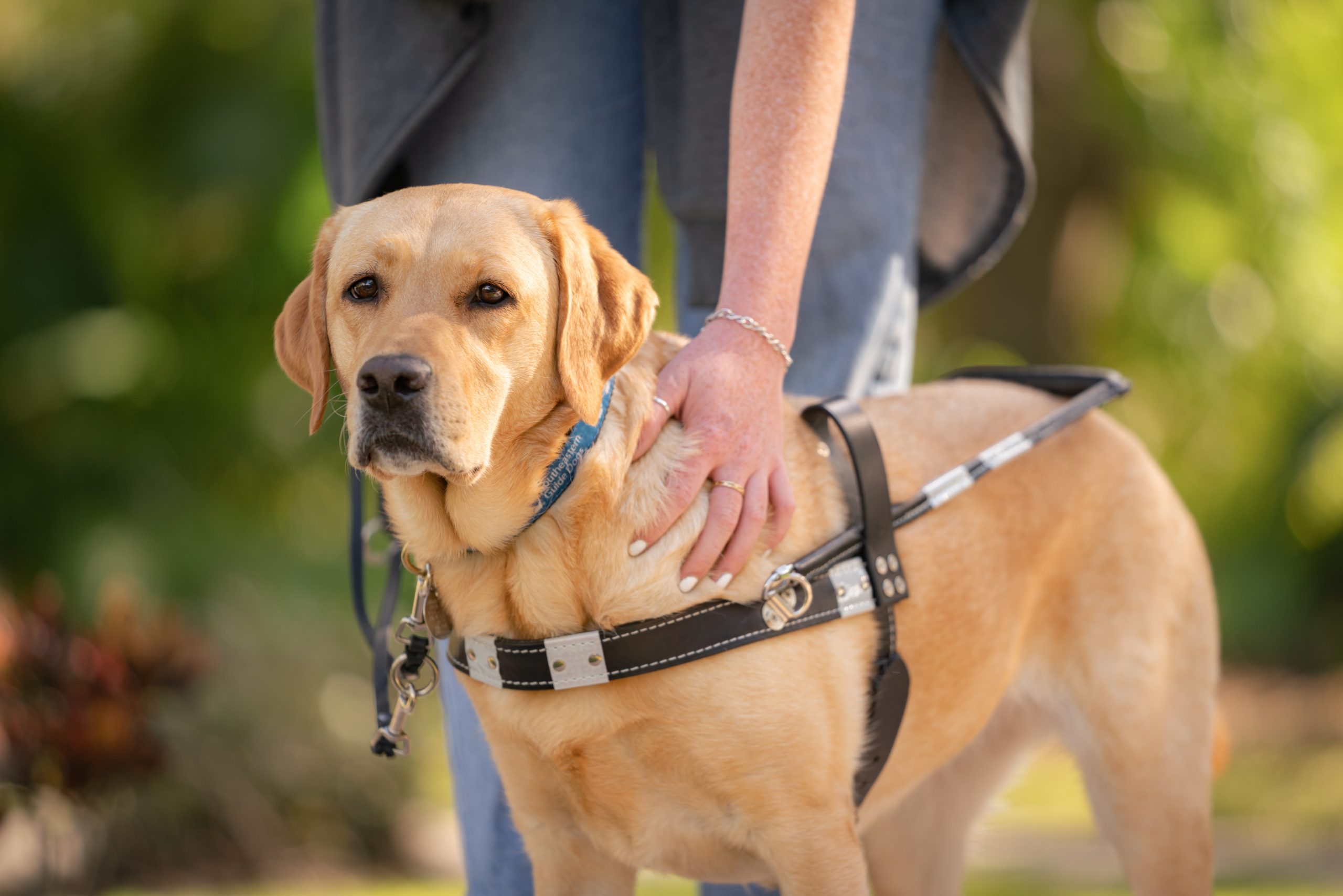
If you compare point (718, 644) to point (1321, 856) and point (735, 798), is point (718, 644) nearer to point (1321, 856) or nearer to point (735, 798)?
point (735, 798)

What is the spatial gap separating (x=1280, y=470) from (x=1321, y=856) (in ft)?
11.4

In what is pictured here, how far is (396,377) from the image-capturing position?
1635mm

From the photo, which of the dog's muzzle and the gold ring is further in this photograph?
the gold ring

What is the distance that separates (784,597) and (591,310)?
541 mm

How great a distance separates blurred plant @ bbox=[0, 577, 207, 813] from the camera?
422 centimetres

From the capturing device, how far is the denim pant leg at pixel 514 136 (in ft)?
7.48

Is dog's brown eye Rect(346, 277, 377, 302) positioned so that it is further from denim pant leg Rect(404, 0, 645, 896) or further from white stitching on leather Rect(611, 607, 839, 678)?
white stitching on leather Rect(611, 607, 839, 678)

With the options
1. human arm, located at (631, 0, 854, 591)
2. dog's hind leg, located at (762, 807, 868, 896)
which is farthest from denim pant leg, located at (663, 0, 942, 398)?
dog's hind leg, located at (762, 807, 868, 896)

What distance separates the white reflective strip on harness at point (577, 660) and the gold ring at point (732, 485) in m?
0.29

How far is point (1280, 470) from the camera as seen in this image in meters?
7.64

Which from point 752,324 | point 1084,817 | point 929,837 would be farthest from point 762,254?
point 1084,817

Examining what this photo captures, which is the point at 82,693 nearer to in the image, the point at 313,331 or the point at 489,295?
the point at 313,331

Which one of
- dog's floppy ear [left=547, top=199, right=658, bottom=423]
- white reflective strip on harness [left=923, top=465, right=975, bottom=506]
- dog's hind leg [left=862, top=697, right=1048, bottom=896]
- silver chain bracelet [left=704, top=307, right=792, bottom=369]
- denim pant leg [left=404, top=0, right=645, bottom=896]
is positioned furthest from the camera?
dog's hind leg [left=862, top=697, right=1048, bottom=896]

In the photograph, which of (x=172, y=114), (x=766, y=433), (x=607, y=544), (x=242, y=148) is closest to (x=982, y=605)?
(x=766, y=433)
